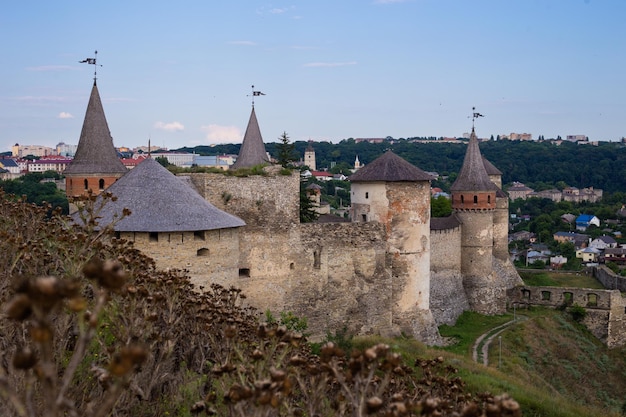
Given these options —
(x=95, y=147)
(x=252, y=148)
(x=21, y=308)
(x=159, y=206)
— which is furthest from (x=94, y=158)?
(x=21, y=308)

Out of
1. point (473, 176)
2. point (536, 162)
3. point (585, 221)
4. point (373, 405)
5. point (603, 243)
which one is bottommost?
point (603, 243)

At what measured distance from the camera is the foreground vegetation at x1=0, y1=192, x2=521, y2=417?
3453mm

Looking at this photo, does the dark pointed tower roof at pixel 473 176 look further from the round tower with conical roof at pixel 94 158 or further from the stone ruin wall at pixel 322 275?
the round tower with conical roof at pixel 94 158

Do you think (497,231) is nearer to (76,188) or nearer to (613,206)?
(76,188)

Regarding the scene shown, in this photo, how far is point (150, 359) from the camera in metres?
8.46

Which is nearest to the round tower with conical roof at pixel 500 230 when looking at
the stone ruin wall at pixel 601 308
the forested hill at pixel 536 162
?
the stone ruin wall at pixel 601 308

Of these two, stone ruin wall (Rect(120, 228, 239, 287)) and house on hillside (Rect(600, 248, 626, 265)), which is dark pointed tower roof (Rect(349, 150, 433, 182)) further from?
house on hillside (Rect(600, 248, 626, 265))

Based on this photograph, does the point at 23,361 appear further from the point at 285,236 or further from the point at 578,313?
the point at 578,313

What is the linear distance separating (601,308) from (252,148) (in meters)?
22.2

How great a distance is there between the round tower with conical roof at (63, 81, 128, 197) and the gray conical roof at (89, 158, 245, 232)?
32.3 feet

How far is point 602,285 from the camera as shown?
46.9m

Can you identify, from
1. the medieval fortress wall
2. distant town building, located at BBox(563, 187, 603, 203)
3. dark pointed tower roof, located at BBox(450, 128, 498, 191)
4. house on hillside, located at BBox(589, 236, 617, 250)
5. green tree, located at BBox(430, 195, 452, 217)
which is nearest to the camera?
the medieval fortress wall

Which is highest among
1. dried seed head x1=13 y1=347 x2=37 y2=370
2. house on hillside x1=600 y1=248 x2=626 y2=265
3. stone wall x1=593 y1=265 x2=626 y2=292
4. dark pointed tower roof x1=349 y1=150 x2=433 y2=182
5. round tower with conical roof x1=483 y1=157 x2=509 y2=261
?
dark pointed tower roof x1=349 y1=150 x2=433 y2=182

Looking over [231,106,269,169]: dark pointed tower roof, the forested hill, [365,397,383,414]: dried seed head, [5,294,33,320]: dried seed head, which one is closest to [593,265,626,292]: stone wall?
[231,106,269,169]: dark pointed tower roof
